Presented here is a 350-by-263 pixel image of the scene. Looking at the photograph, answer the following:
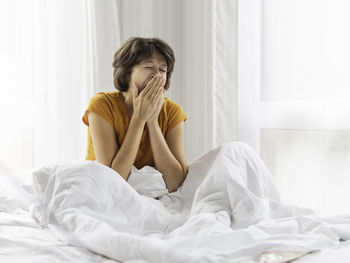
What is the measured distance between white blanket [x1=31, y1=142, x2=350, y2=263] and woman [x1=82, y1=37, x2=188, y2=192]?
86mm

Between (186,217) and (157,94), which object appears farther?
(157,94)

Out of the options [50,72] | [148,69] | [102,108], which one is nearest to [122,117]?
[102,108]

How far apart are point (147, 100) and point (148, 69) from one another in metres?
0.12

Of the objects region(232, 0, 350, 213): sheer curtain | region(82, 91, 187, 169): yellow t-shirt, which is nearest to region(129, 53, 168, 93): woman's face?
region(82, 91, 187, 169): yellow t-shirt

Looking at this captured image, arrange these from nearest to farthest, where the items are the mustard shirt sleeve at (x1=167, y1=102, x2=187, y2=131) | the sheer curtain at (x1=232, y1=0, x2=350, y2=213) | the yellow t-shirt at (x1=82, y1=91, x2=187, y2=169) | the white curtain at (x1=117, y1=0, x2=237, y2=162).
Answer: the yellow t-shirt at (x1=82, y1=91, x2=187, y2=169)
the mustard shirt sleeve at (x1=167, y1=102, x2=187, y2=131)
the sheer curtain at (x1=232, y1=0, x2=350, y2=213)
the white curtain at (x1=117, y1=0, x2=237, y2=162)

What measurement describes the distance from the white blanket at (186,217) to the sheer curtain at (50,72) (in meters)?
0.86

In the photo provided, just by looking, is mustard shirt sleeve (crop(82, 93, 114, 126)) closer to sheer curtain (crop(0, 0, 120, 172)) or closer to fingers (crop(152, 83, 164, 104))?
fingers (crop(152, 83, 164, 104))

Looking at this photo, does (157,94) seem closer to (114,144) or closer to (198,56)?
(114,144)

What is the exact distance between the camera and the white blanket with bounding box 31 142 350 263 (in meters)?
0.87

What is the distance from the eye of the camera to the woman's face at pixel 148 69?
5.32 feet

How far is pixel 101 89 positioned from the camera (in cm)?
238

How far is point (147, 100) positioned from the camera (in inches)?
61.9

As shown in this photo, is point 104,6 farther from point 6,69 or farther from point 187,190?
point 187,190

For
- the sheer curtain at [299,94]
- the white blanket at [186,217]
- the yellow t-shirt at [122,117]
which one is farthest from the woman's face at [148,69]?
the sheer curtain at [299,94]
